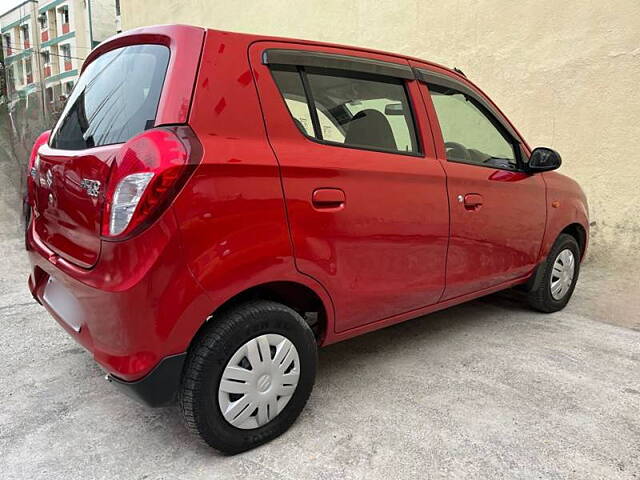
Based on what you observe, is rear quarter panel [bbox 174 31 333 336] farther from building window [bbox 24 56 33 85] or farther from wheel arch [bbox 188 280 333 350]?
building window [bbox 24 56 33 85]

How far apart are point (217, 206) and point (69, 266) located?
27.0 inches

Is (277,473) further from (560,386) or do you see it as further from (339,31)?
(339,31)

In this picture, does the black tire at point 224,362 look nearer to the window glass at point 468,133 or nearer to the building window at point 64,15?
the window glass at point 468,133

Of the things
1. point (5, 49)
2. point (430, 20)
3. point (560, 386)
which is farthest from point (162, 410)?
point (5, 49)

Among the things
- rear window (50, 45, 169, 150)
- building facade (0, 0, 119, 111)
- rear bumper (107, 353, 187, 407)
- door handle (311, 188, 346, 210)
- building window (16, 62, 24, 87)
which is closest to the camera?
rear bumper (107, 353, 187, 407)

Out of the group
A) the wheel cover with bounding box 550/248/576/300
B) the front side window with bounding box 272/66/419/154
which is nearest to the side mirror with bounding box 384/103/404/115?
the front side window with bounding box 272/66/419/154

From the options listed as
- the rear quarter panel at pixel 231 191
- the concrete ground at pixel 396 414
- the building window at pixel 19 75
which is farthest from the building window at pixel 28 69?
the rear quarter panel at pixel 231 191

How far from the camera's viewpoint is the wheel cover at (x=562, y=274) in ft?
12.6

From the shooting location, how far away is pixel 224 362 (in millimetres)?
1973

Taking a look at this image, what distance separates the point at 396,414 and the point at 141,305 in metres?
1.34

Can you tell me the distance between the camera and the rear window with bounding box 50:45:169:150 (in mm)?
1962

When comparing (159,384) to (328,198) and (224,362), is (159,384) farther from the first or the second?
(328,198)

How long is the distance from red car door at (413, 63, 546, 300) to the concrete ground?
49cm

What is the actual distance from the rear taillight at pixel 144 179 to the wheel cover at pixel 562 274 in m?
3.03
